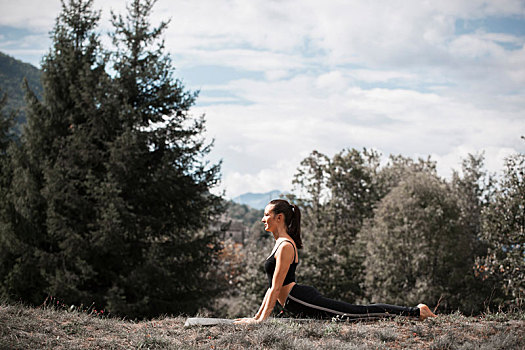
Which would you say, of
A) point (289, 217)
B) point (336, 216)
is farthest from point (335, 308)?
point (336, 216)

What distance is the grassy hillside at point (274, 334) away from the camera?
5.43 m

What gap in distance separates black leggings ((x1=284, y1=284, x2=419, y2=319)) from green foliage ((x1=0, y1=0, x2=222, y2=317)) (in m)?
9.39

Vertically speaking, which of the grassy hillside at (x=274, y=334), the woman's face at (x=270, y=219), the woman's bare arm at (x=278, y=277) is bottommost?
the grassy hillside at (x=274, y=334)

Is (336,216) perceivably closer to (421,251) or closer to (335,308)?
(421,251)

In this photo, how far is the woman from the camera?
21.0 ft

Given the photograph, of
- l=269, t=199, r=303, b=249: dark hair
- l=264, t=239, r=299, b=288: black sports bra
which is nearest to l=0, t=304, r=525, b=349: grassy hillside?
l=264, t=239, r=299, b=288: black sports bra

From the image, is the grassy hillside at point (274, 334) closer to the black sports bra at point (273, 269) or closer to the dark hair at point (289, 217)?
the black sports bra at point (273, 269)

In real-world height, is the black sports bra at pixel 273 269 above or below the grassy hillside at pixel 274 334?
above

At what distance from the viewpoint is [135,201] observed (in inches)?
641

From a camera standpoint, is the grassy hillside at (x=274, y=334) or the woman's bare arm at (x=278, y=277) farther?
the woman's bare arm at (x=278, y=277)

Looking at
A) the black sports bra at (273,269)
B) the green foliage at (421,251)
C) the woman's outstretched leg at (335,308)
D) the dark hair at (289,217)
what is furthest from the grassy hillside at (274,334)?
the green foliage at (421,251)

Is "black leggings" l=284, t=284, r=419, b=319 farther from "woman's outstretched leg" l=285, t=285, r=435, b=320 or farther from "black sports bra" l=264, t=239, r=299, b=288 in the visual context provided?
"black sports bra" l=264, t=239, r=299, b=288

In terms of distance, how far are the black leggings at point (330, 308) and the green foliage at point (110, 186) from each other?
9385 millimetres

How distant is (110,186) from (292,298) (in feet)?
32.5
